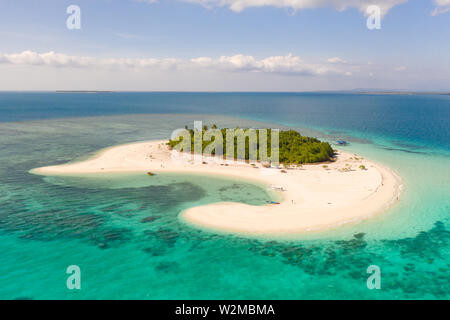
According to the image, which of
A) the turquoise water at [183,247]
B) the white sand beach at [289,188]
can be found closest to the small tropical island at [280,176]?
the white sand beach at [289,188]

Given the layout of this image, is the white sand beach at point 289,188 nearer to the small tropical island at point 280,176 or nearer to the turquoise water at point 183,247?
the small tropical island at point 280,176

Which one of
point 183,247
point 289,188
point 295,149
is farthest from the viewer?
point 295,149

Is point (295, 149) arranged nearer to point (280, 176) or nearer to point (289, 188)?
point (280, 176)

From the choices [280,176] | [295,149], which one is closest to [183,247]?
[280,176]

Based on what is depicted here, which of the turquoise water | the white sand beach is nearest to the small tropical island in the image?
the white sand beach

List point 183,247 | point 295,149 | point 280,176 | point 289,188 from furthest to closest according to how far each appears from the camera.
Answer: point 295,149 → point 280,176 → point 289,188 → point 183,247

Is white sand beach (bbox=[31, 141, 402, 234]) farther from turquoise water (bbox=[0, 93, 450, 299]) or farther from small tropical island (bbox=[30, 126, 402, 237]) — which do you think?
turquoise water (bbox=[0, 93, 450, 299])
